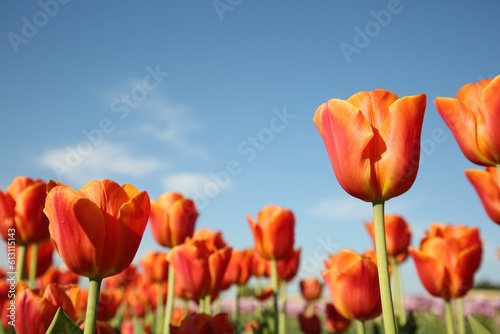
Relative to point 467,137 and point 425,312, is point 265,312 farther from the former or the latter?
point 425,312

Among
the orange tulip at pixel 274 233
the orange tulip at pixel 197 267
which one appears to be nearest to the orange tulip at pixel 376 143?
the orange tulip at pixel 197 267

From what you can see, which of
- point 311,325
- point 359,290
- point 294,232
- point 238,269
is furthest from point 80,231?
point 311,325

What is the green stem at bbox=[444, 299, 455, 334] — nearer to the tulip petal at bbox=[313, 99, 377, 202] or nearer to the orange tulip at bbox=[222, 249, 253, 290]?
the tulip petal at bbox=[313, 99, 377, 202]

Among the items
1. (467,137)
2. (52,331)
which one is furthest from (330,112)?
(52,331)

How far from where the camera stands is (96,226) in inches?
58.7

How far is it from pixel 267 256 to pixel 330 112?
209 cm

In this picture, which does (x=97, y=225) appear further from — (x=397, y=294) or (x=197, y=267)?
(x=397, y=294)

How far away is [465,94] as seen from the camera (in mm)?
2180

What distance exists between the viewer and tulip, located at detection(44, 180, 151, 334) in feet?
4.88

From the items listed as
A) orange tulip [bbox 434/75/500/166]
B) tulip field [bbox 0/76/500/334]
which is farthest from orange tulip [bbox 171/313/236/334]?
orange tulip [bbox 434/75/500/166]

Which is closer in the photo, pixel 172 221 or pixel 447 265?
pixel 447 265

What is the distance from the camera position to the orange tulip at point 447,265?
2.60m

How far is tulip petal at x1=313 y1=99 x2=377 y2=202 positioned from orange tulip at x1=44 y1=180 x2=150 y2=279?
2.18 ft

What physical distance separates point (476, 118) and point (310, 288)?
3.43 meters
